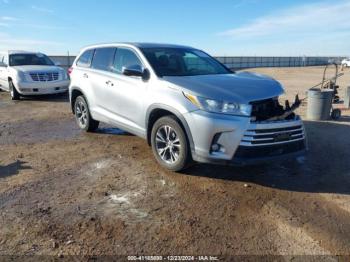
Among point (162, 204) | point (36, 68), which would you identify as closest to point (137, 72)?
point (162, 204)

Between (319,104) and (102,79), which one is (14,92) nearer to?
(102,79)

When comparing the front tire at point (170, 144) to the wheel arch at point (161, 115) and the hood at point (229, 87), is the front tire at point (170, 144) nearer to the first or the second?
the wheel arch at point (161, 115)

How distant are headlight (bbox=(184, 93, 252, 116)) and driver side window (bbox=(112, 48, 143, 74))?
5.09ft

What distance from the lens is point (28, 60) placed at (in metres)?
13.2

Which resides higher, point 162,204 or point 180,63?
point 180,63

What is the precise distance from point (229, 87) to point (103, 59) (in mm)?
2854

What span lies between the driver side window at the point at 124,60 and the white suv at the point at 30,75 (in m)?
6.95

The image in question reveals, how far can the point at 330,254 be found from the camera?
3189 millimetres

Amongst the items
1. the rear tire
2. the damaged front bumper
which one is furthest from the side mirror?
the rear tire

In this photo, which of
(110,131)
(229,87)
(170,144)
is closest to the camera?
(229,87)

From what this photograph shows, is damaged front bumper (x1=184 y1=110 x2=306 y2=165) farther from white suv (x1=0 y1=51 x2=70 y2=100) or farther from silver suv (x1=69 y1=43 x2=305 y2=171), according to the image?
white suv (x1=0 y1=51 x2=70 y2=100)

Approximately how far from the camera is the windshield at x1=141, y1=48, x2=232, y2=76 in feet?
17.7

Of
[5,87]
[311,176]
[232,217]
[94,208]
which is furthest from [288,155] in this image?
[5,87]

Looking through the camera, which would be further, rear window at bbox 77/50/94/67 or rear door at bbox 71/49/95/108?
rear window at bbox 77/50/94/67
